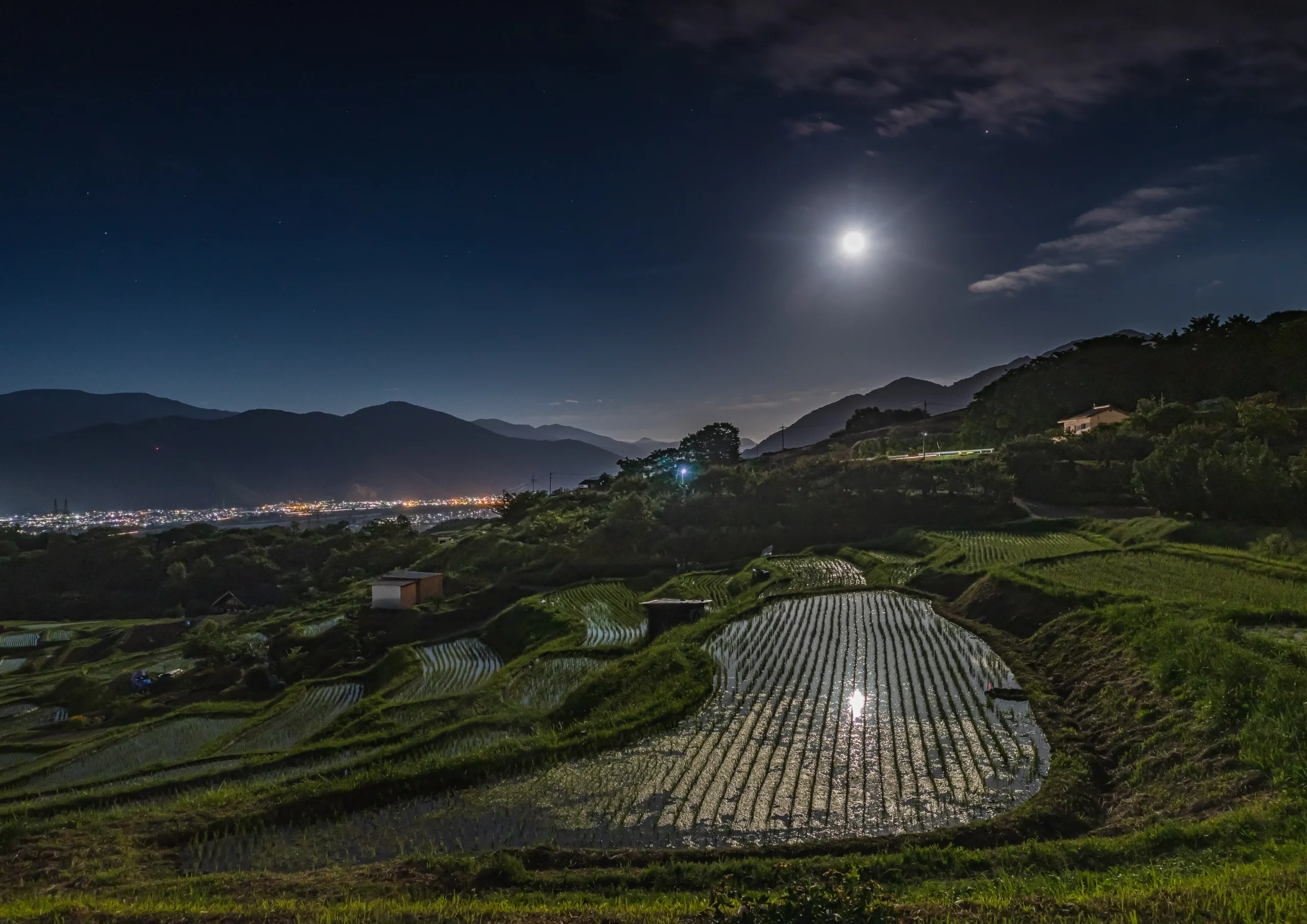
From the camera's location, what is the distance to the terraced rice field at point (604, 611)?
890 inches

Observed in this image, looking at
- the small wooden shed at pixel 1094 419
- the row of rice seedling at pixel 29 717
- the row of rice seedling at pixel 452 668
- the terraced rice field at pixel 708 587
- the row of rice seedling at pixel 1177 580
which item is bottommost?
the row of rice seedling at pixel 29 717

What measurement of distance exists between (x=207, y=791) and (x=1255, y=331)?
72925mm

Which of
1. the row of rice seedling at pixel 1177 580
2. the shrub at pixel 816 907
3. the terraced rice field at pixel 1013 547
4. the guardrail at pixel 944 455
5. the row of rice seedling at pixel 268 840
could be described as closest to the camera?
the shrub at pixel 816 907

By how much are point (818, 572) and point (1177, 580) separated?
14.1m

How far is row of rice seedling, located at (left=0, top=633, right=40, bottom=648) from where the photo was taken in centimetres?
3647

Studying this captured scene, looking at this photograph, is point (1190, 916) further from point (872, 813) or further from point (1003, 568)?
point (1003, 568)

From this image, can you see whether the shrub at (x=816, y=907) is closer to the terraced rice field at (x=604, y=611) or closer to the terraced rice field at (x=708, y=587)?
the terraced rice field at (x=604, y=611)

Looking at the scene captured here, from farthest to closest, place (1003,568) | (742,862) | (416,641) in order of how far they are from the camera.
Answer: (416,641) < (1003,568) < (742,862)

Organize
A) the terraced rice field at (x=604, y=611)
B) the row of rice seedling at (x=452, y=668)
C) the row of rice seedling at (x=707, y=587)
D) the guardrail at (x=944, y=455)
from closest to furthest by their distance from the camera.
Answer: the row of rice seedling at (x=452, y=668) < the terraced rice field at (x=604, y=611) < the row of rice seedling at (x=707, y=587) < the guardrail at (x=944, y=455)

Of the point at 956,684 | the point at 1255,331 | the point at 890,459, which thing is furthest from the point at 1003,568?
the point at 1255,331

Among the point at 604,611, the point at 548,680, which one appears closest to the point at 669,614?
the point at 548,680

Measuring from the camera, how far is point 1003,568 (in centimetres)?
2023

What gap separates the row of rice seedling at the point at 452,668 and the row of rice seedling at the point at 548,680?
1985mm

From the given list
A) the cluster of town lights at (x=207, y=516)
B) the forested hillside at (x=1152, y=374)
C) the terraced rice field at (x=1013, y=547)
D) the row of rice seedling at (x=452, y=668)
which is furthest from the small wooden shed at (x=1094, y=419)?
the cluster of town lights at (x=207, y=516)
